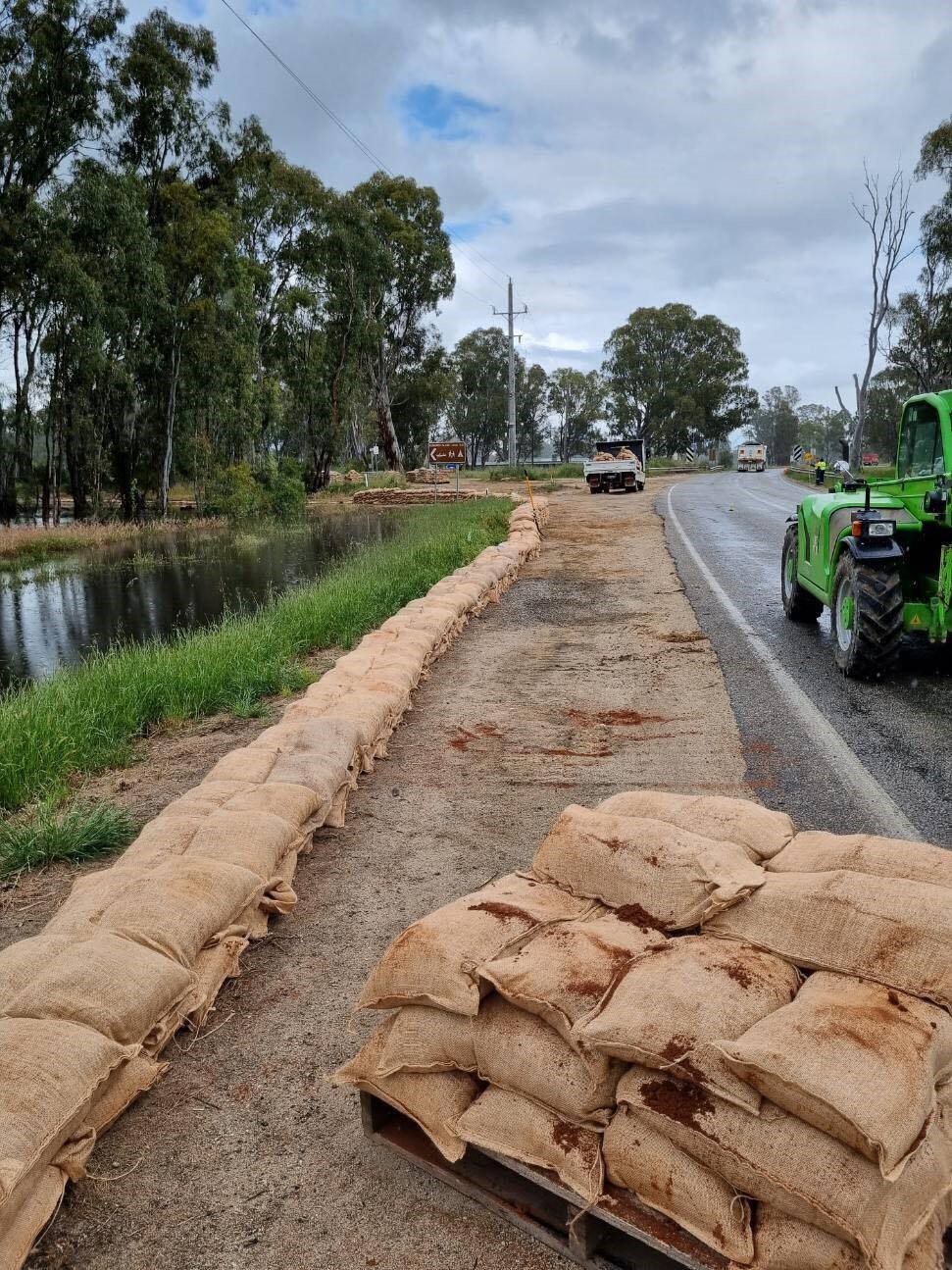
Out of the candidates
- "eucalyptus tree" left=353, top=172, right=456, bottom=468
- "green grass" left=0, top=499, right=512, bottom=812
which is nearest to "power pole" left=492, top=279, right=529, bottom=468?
"eucalyptus tree" left=353, top=172, right=456, bottom=468

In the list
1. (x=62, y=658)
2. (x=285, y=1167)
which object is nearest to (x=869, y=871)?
(x=285, y=1167)

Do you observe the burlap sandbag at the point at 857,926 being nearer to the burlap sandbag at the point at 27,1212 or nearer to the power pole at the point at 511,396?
the burlap sandbag at the point at 27,1212

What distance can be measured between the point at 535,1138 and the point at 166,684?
631cm

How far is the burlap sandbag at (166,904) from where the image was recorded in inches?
124

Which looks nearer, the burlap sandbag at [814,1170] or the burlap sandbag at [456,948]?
the burlap sandbag at [814,1170]

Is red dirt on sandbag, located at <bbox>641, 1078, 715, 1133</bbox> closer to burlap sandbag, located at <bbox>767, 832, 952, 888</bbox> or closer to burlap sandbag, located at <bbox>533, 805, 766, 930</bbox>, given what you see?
burlap sandbag, located at <bbox>533, 805, 766, 930</bbox>

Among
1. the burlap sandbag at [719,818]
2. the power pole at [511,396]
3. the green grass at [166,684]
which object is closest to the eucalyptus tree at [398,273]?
the power pole at [511,396]

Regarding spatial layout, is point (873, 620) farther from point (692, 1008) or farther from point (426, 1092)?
point (426, 1092)

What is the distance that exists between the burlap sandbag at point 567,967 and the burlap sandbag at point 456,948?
0.05m

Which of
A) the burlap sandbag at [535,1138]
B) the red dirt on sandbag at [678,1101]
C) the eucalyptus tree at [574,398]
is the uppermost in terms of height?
the eucalyptus tree at [574,398]

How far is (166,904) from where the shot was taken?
128 inches

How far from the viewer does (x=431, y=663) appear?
8578 mm

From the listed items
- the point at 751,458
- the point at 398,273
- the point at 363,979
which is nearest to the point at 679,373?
the point at 751,458

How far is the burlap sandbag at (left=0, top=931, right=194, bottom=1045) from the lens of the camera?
271cm
